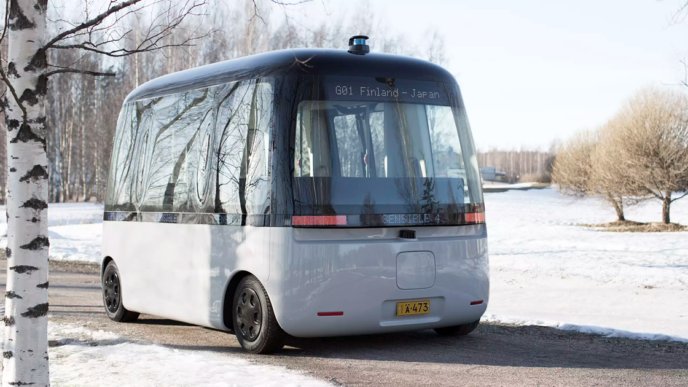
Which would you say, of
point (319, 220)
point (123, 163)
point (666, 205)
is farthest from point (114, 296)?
point (666, 205)

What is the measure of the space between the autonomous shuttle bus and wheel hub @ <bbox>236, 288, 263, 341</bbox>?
1 centimetres

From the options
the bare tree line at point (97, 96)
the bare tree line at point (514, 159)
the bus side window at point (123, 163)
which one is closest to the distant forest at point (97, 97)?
the bare tree line at point (97, 96)

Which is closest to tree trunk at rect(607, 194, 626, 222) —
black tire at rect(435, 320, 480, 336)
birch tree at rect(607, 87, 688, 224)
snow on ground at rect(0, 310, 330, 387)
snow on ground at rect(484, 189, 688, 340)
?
birch tree at rect(607, 87, 688, 224)

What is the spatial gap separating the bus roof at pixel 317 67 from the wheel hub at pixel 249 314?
2.00m

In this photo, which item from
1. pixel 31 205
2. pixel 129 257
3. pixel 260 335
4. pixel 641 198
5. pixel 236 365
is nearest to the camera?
pixel 31 205

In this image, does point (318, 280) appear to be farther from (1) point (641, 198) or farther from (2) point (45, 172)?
(1) point (641, 198)

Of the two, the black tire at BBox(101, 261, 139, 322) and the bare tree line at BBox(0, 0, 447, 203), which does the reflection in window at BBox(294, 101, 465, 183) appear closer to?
the black tire at BBox(101, 261, 139, 322)

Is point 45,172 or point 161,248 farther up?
point 45,172

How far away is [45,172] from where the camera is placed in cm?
478

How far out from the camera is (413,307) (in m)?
7.59

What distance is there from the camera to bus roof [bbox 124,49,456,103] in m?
7.38

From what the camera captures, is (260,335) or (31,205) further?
(260,335)

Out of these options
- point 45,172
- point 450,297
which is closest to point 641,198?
point 450,297

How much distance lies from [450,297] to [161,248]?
10.2ft
